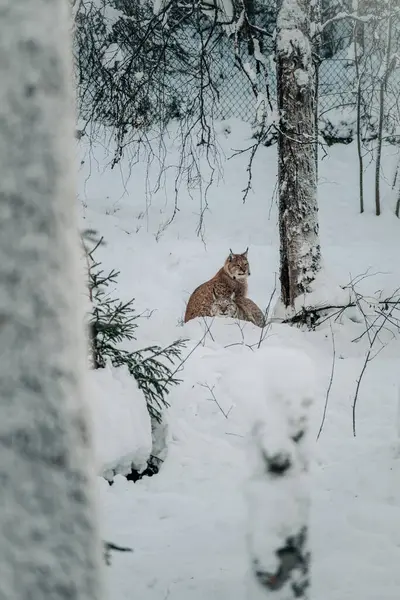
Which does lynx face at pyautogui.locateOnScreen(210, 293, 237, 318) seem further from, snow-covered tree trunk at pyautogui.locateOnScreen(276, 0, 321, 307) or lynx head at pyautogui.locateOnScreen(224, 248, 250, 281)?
snow-covered tree trunk at pyautogui.locateOnScreen(276, 0, 321, 307)

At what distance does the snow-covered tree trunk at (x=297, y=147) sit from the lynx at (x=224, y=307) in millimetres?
923

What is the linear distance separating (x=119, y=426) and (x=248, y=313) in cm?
396

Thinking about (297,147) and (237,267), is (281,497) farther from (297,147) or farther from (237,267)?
(237,267)

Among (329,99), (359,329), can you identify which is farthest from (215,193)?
(359,329)

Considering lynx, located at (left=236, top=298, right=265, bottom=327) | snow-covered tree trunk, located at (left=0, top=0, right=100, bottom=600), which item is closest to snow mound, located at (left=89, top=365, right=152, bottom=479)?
snow-covered tree trunk, located at (left=0, top=0, right=100, bottom=600)

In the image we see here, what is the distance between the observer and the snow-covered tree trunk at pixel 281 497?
7.82ft

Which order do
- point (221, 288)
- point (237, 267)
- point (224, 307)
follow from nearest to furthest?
point (224, 307), point (221, 288), point (237, 267)

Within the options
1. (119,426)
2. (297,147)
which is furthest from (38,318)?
(297,147)

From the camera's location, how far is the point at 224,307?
24.3 feet

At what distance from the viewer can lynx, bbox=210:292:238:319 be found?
738 cm

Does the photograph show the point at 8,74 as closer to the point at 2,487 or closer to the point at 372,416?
the point at 2,487

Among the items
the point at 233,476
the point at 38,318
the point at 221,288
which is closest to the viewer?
the point at 38,318

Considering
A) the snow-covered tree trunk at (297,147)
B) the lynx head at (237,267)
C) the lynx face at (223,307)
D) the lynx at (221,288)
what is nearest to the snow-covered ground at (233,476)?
the lynx at (221,288)

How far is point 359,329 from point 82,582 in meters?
5.95
